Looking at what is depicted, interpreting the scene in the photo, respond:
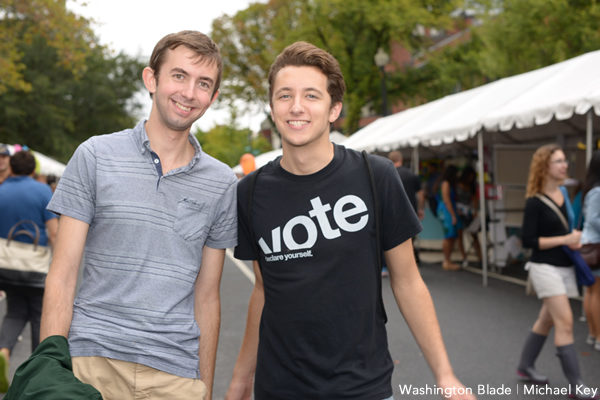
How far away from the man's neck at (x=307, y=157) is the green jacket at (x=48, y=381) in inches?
42.0

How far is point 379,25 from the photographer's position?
25.4 meters

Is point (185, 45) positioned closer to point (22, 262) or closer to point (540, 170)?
point (22, 262)

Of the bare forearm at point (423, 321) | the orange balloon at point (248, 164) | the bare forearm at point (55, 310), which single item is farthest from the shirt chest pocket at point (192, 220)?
the orange balloon at point (248, 164)

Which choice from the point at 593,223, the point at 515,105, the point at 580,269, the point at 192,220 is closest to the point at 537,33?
the point at 515,105

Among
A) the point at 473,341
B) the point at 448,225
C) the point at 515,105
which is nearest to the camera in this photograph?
the point at 473,341

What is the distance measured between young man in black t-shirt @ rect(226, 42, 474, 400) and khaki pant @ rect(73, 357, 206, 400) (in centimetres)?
33

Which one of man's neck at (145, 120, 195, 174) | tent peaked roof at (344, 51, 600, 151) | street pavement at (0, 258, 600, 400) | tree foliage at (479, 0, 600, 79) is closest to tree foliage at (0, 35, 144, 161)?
tree foliage at (479, 0, 600, 79)

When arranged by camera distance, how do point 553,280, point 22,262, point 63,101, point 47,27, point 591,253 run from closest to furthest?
point 553,280 → point 22,262 → point 591,253 → point 47,27 → point 63,101

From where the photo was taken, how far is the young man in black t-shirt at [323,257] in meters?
2.10

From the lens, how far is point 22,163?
5.10 m

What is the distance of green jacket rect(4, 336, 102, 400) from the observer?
1.63m

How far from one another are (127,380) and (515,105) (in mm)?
7735

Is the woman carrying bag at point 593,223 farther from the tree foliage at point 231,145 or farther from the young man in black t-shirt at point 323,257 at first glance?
the tree foliage at point 231,145

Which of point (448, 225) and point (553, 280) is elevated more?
point (553, 280)
